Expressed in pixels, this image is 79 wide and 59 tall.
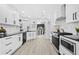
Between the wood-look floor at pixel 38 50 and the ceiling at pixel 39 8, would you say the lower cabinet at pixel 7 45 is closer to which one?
the wood-look floor at pixel 38 50

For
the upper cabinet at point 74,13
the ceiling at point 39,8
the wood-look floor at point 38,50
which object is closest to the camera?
the upper cabinet at point 74,13

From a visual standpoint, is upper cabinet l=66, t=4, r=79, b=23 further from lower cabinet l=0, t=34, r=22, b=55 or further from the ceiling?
lower cabinet l=0, t=34, r=22, b=55

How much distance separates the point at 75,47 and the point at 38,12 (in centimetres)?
257

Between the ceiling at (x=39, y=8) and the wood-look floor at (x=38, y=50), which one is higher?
the ceiling at (x=39, y=8)

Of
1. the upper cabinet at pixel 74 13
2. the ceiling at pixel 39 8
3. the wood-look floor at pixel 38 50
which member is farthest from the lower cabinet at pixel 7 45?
the upper cabinet at pixel 74 13

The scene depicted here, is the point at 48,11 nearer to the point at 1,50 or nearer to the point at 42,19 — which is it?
the point at 42,19

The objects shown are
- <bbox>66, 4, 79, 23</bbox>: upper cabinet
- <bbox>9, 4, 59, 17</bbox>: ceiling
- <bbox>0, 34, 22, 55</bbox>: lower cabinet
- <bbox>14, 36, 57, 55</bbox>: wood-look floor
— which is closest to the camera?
<bbox>0, 34, 22, 55</bbox>: lower cabinet

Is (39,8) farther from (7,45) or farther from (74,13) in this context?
(7,45)

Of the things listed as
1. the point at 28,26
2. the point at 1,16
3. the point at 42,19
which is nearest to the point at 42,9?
the point at 42,19

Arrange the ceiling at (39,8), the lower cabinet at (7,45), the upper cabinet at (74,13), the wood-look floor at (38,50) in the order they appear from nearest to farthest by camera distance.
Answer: the lower cabinet at (7,45) → the upper cabinet at (74,13) → the wood-look floor at (38,50) → the ceiling at (39,8)

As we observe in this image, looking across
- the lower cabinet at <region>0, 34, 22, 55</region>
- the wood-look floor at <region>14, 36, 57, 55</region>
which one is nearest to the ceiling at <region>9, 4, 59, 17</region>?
the wood-look floor at <region>14, 36, 57, 55</region>

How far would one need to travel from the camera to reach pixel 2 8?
11.3 feet

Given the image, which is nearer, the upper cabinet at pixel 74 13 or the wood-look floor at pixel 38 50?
the upper cabinet at pixel 74 13

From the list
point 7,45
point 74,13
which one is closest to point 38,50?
point 7,45
